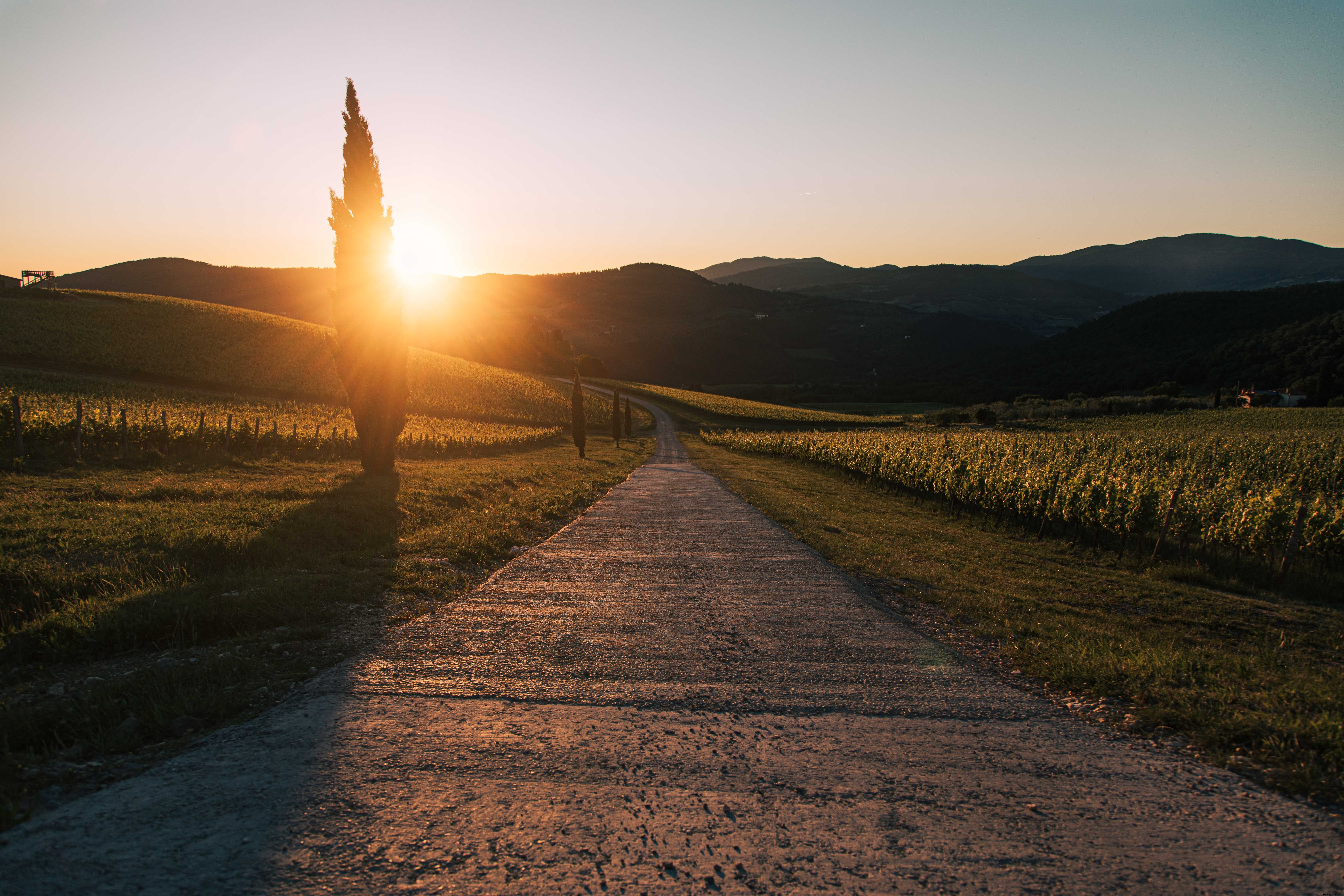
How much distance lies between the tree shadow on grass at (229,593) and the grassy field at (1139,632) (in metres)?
7.35

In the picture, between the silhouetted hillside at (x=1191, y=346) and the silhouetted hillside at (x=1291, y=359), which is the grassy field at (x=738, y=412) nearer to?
the silhouetted hillside at (x=1191, y=346)

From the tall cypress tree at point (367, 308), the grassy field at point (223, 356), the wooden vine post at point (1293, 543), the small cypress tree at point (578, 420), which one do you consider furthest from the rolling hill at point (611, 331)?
the wooden vine post at point (1293, 543)

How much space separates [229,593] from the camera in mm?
7320

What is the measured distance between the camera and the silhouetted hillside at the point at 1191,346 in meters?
84.2

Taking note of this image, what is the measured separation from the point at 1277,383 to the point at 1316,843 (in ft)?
357

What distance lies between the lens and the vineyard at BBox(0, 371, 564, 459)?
60.8 feet

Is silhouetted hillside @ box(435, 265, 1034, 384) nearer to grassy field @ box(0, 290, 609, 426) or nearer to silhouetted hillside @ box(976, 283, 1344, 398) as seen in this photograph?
silhouetted hillside @ box(976, 283, 1344, 398)

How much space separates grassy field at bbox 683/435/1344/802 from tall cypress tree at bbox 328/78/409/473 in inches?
478

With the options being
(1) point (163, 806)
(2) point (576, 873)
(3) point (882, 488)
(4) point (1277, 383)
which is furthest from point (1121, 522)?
(4) point (1277, 383)

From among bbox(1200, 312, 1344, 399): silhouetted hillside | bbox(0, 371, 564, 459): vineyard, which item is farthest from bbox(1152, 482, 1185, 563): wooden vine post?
bbox(1200, 312, 1344, 399): silhouetted hillside

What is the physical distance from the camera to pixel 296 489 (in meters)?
15.0

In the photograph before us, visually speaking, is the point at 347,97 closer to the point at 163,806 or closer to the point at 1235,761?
the point at 163,806

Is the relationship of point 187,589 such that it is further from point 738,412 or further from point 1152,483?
point 738,412

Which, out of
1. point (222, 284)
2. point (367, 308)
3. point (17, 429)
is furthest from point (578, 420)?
point (222, 284)
